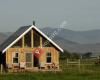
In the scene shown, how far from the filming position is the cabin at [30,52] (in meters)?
54.3

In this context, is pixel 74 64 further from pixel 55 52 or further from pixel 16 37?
pixel 16 37

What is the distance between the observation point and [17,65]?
54156mm

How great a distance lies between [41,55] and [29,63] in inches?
62.4

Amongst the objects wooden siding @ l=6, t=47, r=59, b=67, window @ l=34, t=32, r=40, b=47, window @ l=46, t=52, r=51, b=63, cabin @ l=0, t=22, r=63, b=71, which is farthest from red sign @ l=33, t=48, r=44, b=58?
window @ l=46, t=52, r=51, b=63

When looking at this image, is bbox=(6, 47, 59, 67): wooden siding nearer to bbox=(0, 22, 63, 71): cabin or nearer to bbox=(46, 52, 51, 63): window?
bbox=(0, 22, 63, 71): cabin

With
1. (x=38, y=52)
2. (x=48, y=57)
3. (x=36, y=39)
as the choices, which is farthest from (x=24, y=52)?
(x=48, y=57)

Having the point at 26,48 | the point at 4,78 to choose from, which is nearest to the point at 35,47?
the point at 26,48

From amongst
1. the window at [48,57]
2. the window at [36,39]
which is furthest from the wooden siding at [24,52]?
the window at [36,39]

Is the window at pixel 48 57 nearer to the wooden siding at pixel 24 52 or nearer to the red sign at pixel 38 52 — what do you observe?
the wooden siding at pixel 24 52

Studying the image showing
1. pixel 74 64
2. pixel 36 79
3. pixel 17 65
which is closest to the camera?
pixel 36 79

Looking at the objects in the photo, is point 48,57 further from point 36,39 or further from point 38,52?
point 36,39

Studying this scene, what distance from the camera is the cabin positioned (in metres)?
54.3

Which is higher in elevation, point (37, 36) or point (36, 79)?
point (37, 36)

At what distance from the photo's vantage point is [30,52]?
55281 millimetres
